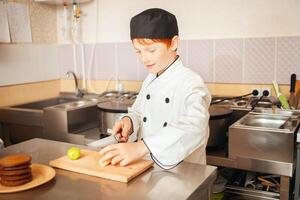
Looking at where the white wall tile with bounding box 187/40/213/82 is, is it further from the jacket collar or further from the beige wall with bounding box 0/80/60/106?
the beige wall with bounding box 0/80/60/106

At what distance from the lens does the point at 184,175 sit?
76 centimetres

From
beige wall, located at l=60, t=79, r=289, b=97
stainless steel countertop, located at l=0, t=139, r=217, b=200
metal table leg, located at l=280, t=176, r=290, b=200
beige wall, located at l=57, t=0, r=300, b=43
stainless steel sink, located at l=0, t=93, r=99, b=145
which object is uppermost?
beige wall, located at l=57, t=0, r=300, b=43

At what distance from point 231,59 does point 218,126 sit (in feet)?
1.89

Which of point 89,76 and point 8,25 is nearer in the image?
point 8,25

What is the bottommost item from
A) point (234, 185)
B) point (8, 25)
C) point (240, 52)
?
point (234, 185)

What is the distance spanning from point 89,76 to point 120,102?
25.1 inches

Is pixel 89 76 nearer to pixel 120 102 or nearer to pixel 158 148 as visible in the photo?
pixel 120 102

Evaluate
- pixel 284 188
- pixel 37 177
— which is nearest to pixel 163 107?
pixel 37 177

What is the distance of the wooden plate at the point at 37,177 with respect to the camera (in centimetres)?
69

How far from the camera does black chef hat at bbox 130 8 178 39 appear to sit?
957mm

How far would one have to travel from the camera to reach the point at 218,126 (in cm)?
150

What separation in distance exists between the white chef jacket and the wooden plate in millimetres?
245

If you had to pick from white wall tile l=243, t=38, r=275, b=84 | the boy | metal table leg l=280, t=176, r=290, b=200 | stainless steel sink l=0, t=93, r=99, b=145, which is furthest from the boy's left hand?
white wall tile l=243, t=38, r=275, b=84

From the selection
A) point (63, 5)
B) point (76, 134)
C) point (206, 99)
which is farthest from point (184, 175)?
point (63, 5)
